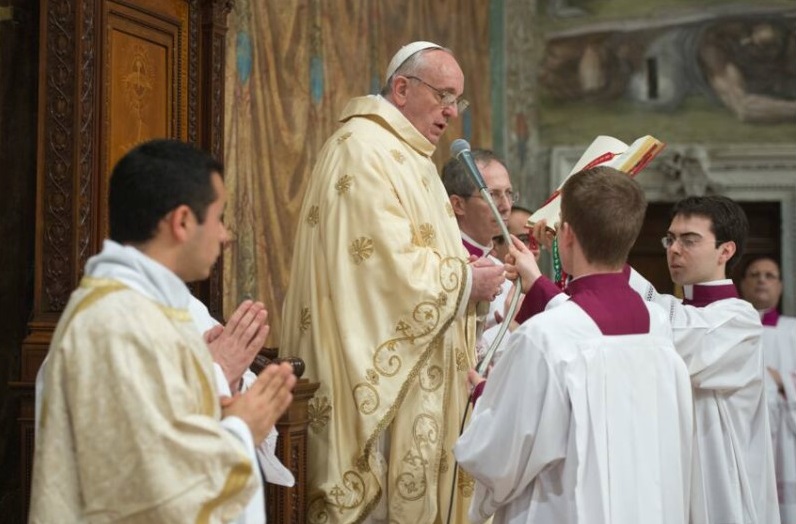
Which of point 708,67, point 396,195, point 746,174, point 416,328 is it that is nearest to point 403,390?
point 416,328

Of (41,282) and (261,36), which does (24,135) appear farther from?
(261,36)

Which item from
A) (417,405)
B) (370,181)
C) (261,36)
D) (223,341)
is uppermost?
(261,36)

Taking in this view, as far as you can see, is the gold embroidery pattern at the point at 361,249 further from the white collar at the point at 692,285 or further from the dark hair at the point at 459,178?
the white collar at the point at 692,285

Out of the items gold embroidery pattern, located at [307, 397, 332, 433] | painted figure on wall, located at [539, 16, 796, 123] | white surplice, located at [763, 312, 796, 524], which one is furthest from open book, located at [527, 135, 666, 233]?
painted figure on wall, located at [539, 16, 796, 123]

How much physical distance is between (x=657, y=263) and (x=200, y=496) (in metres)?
9.69

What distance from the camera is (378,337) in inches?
181

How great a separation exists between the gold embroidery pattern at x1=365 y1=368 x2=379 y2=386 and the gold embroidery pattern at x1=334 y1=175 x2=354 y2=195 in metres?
0.68

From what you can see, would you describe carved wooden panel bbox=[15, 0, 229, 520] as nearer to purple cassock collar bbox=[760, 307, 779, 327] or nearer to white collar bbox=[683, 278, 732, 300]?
white collar bbox=[683, 278, 732, 300]

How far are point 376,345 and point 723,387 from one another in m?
1.49

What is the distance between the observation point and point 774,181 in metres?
11.4

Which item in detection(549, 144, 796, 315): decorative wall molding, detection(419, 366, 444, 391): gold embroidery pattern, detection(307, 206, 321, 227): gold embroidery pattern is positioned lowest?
detection(419, 366, 444, 391): gold embroidery pattern

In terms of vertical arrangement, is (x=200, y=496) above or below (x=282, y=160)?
below

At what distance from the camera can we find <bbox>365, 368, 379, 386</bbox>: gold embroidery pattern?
4.58 meters

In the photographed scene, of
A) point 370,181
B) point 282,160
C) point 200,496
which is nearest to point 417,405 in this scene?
point 370,181
